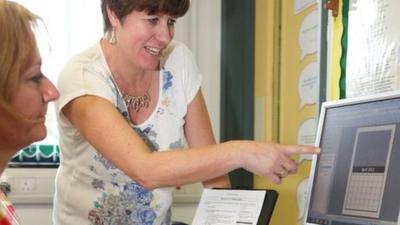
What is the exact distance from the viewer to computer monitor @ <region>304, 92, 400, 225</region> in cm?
93

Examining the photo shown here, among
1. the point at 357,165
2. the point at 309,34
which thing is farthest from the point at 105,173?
the point at 309,34

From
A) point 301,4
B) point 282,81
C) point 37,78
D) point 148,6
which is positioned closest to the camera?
point 37,78

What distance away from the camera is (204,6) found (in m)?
2.60

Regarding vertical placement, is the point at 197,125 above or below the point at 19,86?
below

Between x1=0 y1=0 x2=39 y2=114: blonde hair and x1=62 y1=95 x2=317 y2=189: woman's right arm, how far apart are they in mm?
281

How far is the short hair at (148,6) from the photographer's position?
1.31m

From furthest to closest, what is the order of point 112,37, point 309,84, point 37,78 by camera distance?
point 309,84 < point 112,37 < point 37,78

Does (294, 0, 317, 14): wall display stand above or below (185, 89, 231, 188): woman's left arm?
above

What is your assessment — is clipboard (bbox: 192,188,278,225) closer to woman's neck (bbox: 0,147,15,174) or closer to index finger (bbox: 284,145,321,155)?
index finger (bbox: 284,145,321,155)

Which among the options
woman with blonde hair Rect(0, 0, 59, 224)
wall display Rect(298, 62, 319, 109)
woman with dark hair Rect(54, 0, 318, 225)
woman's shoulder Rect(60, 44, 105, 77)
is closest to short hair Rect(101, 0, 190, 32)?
woman with dark hair Rect(54, 0, 318, 225)

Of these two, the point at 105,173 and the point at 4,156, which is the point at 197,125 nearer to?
the point at 105,173

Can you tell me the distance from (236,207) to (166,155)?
0.18 m

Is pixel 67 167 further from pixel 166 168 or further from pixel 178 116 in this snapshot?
pixel 166 168

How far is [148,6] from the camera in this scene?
1315 millimetres
